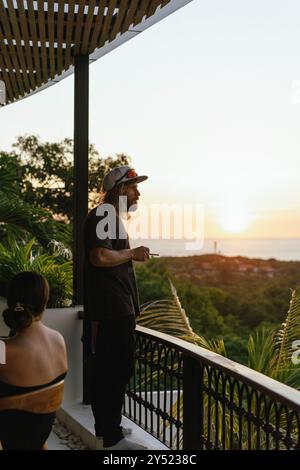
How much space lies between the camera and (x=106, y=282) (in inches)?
150

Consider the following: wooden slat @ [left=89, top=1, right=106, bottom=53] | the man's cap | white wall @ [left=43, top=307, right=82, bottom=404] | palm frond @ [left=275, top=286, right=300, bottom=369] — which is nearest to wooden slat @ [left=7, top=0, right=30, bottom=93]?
wooden slat @ [left=89, top=1, right=106, bottom=53]

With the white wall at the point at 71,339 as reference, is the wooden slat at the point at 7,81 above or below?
above

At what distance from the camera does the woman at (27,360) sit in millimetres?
2527

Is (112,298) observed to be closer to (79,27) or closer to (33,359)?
(33,359)

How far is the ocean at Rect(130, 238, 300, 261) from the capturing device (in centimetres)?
3058

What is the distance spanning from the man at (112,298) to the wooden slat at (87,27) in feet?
3.59

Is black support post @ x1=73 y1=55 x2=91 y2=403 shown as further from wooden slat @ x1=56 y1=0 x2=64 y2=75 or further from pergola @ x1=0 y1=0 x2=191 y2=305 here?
wooden slat @ x1=56 y1=0 x2=64 y2=75

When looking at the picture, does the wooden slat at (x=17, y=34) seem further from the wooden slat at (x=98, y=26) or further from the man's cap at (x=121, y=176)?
the man's cap at (x=121, y=176)

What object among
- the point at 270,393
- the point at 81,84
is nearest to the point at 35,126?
the point at 81,84

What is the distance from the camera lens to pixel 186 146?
3120cm

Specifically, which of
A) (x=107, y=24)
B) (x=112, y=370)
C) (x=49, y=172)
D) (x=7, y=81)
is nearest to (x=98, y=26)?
(x=107, y=24)

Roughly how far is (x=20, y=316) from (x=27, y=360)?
0.50 feet

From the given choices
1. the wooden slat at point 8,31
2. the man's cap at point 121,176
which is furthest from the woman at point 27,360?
the wooden slat at point 8,31

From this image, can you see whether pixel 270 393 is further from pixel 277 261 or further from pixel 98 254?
pixel 277 261
